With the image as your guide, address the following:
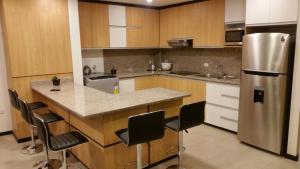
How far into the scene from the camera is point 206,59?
5.12m

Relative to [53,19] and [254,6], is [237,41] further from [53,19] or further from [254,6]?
[53,19]

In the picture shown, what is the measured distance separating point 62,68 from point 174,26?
2648 mm

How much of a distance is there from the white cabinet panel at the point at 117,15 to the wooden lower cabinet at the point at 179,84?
128cm

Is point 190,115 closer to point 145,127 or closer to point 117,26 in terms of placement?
point 145,127

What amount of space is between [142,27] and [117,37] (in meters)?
0.72

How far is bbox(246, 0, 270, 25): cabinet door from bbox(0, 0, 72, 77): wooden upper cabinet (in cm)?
296

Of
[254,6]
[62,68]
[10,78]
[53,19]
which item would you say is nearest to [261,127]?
[254,6]

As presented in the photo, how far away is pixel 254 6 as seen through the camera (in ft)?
11.5

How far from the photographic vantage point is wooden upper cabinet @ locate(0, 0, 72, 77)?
11.7ft

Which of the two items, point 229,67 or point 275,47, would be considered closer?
point 275,47

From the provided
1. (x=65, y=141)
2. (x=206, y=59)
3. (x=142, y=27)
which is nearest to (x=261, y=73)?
(x=206, y=59)

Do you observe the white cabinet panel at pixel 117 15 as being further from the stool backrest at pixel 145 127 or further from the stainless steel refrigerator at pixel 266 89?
the stool backrest at pixel 145 127

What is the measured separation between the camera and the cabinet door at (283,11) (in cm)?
307

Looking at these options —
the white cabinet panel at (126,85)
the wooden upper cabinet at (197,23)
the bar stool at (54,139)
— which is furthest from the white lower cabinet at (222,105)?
the bar stool at (54,139)
